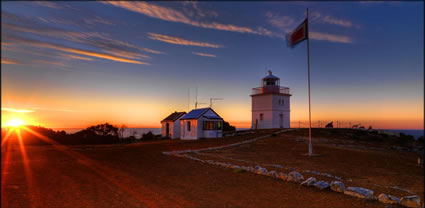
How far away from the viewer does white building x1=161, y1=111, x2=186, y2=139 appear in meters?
34.3

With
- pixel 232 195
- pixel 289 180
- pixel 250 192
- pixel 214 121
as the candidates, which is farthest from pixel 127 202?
pixel 214 121

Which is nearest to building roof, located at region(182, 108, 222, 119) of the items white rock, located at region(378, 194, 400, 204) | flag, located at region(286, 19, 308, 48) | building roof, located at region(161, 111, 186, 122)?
building roof, located at region(161, 111, 186, 122)

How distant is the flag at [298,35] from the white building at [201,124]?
14.8m

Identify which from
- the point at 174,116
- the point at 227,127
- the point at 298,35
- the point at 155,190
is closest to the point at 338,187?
the point at 155,190

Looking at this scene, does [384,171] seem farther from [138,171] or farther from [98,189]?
[98,189]

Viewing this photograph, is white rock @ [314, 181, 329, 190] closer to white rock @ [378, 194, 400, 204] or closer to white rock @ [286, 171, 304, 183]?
white rock @ [286, 171, 304, 183]

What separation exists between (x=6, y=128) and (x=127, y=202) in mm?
5575

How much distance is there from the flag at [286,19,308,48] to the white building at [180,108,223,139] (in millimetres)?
14764

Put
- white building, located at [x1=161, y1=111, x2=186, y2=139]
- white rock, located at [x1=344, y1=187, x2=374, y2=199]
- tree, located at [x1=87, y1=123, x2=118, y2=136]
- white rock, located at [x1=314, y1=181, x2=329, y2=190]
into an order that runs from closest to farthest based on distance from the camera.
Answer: white rock, located at [x1=344, y1=187, x2=374, y2=199]
white rock, located at [x1=314, y1=181, x2=329, y2=190]
tree, located at [x1=87, y1=123, x2=118, y2=136]
white building, located at [x1=161, y1=111, x2=186, y2=139]

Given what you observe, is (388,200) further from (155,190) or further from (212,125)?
(212,125)

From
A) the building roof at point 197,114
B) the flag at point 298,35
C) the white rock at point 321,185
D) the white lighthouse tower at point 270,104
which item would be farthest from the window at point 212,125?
the white rock at point 321,185

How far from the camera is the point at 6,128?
1.60 metres

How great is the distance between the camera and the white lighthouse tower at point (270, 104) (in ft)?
131

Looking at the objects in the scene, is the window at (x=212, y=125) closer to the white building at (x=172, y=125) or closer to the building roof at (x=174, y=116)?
the white building at (x=172, y=125)
